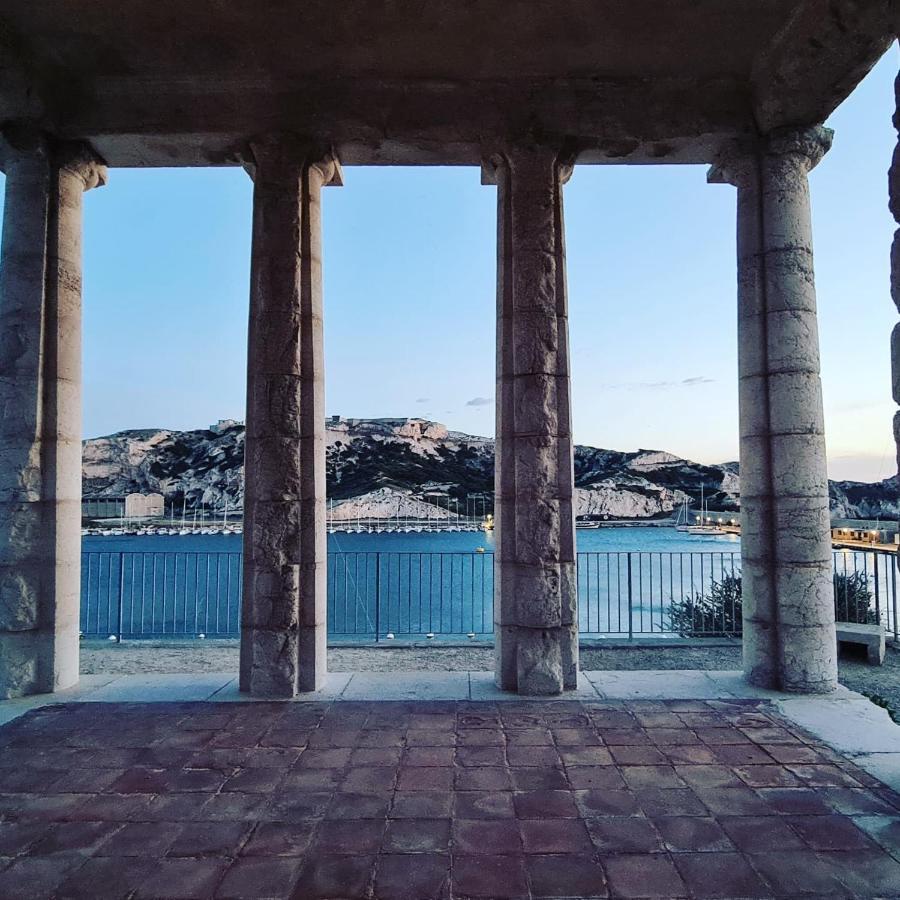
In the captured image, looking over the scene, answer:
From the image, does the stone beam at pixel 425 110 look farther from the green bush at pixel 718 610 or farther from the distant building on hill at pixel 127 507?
the distant building on hill at pixel 127 507

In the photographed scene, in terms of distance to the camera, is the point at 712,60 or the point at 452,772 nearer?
the point at 452,772

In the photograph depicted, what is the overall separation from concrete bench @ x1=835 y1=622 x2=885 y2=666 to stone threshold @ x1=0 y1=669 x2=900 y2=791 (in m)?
2.22

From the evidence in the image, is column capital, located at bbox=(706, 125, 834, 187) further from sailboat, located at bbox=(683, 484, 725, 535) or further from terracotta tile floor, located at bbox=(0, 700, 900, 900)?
sailboat, located at bbox=(683, 484, 725, 535)

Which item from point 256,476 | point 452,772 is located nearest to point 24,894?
point 452,772

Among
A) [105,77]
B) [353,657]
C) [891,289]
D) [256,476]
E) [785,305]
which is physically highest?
[105,77]

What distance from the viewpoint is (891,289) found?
130 inches

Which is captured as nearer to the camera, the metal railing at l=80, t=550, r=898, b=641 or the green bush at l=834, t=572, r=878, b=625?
the metal railing at l=80, t=550, r=898, b=641

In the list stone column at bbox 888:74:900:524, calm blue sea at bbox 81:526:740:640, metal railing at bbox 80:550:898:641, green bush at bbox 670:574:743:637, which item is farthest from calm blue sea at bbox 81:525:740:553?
stone column at bbox 888:74:900:524

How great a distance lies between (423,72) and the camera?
5793 millimetres

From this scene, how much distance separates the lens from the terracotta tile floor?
283 cm

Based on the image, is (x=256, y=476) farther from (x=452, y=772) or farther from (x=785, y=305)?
(x=785, y=305)

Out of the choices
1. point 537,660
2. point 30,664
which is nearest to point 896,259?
point 537,660

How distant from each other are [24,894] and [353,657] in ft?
16.5

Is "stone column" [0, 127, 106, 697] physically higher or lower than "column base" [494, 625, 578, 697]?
higher
